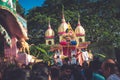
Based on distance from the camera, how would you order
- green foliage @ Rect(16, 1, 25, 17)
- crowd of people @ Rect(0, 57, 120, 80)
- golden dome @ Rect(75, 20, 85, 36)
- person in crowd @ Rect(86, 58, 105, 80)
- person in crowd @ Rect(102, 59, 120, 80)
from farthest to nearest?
green foliage @ Rect(16, 1, 25, 17) → golden dome @ Rect(75, 20, 85, 36) → person in crowd @ Rect(86, 58, 105, 80) → person in crowd @ Rect(102, 59, 120, 80) → crowd of people @ Rect(0, 57, 120, 80)

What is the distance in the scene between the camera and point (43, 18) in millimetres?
62281

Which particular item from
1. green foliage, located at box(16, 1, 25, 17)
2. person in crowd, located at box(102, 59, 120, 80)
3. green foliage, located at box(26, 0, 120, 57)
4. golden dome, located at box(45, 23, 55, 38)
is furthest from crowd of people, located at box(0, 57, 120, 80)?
green foliage, located at box(16, 1, 25, 17)

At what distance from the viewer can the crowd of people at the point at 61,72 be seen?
4332 millimetres

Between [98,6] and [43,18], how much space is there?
26.7 ft

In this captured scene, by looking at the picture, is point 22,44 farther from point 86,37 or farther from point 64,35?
point 86,37

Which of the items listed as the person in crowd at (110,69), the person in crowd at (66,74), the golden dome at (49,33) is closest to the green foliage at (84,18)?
the golden dome at (49,33)

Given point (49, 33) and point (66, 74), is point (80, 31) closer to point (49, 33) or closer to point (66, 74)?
point (49, 33)

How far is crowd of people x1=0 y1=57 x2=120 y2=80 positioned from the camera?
433cm

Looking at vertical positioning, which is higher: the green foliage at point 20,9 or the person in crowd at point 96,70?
the green foliage at point 20,9

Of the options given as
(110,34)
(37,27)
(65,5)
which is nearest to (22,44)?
(110,34)

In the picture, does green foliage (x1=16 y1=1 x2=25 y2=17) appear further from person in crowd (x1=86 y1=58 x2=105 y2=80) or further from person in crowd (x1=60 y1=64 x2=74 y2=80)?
person in crowd (x1=86 y1=58 x2=105 y2=80)

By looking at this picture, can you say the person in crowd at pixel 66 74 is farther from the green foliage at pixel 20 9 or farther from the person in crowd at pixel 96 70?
the green foliage at pixel 20 9

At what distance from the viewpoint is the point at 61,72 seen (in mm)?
8555

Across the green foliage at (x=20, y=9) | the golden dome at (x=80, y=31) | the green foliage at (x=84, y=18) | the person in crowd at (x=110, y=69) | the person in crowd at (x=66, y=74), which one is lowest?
the person in crowd at (x=66, y=74)
